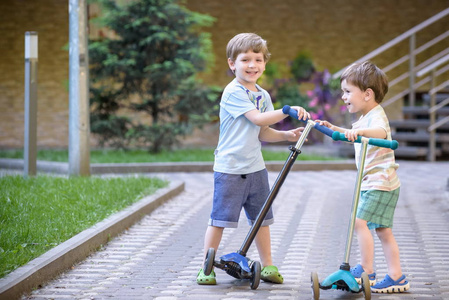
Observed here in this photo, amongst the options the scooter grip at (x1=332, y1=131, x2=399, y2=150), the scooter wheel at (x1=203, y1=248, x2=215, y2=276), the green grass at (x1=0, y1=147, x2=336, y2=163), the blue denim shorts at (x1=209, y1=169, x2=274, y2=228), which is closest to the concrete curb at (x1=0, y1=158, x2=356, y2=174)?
the green grass at (x1=0, y1=147, x2=336, y2=163)

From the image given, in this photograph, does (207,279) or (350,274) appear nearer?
(350,274)

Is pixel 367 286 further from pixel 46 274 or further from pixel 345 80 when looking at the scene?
pixel 46 274

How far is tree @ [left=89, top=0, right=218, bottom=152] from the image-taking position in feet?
45.3

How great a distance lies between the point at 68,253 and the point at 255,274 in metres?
1.34

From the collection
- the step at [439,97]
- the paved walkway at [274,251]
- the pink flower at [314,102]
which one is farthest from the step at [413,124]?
the paved walkway at [274,251]

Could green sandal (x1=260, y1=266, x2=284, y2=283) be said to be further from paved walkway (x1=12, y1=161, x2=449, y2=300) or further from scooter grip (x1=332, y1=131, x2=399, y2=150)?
scooter grip (x1=332, y1=131, x2=399, y2=150)

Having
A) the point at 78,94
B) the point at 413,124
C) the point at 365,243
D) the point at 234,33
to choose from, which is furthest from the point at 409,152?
the point at 365,243

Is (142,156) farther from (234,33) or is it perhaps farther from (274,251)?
(274,251)

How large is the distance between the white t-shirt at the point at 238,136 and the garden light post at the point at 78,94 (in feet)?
17.7

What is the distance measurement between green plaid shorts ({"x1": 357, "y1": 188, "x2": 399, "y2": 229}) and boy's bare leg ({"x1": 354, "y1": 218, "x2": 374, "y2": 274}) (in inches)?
1.7

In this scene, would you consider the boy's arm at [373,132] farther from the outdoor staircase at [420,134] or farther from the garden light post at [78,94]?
the outdoor staircase at [420,134]

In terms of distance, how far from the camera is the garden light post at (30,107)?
30.5ft

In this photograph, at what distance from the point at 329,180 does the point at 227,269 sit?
658 centimetres

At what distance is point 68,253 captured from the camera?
511 centimetres
